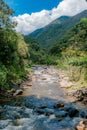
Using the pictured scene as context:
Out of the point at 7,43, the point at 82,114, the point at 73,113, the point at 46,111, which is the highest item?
the point at 7,43

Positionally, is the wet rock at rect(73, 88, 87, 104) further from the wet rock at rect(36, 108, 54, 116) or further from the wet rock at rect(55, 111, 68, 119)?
the wet rock at rect(55, 111, 68, 119)

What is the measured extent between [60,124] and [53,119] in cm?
106

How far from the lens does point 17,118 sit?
16766 mm

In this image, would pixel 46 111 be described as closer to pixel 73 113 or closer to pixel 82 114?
pixel 73 113

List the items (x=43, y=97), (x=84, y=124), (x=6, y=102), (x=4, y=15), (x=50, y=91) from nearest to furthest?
(x=84, y=124) → (x=6, y=102) → (x=4, y=15) → (x=43, y=97) → (x=50, y=91)

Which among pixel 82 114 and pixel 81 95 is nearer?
pixel 82 114

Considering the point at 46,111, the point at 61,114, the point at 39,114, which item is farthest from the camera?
the point at 46,111

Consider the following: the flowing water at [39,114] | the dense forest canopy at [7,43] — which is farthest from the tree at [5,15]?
the flowing water at [39,114]

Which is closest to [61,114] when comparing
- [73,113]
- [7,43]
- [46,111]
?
[73,113]

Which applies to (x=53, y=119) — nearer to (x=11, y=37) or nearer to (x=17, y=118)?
(x=17, y=118)

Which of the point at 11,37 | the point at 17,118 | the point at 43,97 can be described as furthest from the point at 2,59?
the point at 17,118

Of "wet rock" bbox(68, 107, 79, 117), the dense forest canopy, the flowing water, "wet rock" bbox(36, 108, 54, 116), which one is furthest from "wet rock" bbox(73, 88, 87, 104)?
the dense forest canopy

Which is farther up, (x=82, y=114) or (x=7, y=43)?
(x=7, y=43)

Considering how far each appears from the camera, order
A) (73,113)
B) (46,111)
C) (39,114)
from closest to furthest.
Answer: (39,114)
(73,113)
(46,111)
